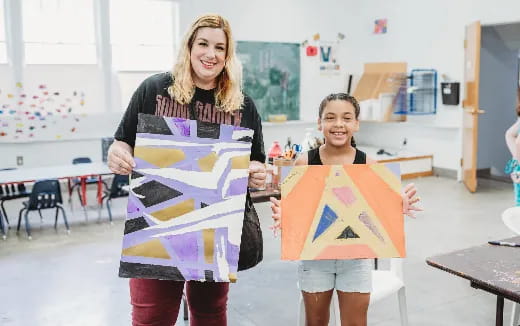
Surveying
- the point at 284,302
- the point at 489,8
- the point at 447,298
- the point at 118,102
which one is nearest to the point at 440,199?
the point at 489,8

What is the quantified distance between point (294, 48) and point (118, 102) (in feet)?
9.86

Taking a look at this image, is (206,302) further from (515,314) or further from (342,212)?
(515,314)

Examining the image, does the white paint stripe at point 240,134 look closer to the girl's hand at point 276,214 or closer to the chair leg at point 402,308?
the girl's hand at point 276,214

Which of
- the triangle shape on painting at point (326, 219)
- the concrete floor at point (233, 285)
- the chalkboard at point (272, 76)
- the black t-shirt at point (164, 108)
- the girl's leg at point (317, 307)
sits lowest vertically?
the concrete floor at point (233, 285)

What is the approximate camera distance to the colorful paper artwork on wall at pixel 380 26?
880 centimetres

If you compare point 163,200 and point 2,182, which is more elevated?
point 163,200

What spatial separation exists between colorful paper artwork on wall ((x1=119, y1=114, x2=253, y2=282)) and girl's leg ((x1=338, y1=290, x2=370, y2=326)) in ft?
1.83

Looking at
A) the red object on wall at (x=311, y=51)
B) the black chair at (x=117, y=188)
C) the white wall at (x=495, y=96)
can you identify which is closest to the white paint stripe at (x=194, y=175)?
the black chair at (x=117, y=188)

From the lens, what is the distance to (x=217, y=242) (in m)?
1.61

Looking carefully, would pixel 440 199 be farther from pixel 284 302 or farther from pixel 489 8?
pixel 284 302

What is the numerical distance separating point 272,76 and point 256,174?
7215mm

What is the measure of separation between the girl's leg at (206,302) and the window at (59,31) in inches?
244

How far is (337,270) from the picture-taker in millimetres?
1966

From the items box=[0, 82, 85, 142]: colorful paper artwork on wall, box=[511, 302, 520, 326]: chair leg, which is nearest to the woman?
box=[511, 302, 520, 326]: chair leg
